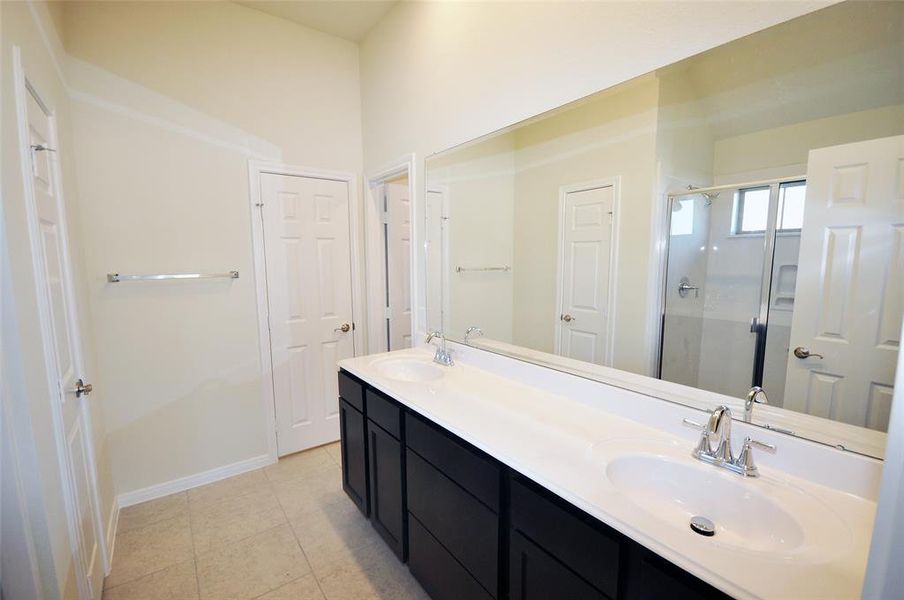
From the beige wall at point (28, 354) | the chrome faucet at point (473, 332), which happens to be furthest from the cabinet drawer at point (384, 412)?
the beige wall at point (28, 354)

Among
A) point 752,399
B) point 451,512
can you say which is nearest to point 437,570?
point 451,512

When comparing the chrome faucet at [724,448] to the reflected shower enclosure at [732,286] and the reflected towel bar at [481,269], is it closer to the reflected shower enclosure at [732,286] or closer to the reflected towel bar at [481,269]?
the reflected shower enclosure at [732,286]

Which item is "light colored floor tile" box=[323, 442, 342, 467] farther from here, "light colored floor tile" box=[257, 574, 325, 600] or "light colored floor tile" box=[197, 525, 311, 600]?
"light colored floor tile" box=[257, 574, 325, 600]

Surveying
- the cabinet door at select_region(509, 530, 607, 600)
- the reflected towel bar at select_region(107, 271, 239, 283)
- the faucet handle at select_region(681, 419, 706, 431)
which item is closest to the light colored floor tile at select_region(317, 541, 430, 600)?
the cabinet door at select_region(509, 530, 607, 600)

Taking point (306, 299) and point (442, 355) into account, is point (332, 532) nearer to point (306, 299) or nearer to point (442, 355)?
point (442, 355)

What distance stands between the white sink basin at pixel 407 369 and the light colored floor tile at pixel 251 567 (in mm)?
996

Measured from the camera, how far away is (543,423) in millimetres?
1347

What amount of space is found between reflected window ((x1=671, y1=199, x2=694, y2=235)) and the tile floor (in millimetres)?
1828

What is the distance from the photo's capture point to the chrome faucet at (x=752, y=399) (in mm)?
1050

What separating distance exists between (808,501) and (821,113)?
3.18ft

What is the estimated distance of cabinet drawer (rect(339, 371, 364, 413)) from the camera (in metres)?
1.95

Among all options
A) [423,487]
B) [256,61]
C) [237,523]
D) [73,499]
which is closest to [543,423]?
[423,487]

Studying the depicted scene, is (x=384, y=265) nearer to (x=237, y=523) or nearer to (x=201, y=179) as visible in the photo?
(x=201, y=179)

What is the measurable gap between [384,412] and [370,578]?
2.57ft
